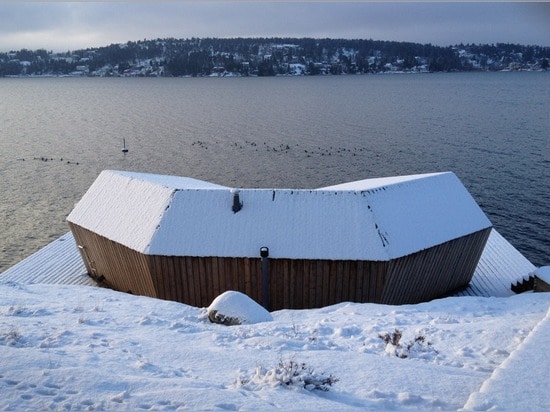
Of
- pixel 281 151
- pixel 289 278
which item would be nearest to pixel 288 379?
pixel 289 278

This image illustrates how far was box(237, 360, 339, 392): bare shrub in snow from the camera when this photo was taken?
812 centimetres

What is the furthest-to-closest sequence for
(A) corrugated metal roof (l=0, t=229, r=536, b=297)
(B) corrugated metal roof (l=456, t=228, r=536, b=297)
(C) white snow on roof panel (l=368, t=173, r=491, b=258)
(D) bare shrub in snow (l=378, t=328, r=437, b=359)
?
(A) corrugated metal roof (l=0, t=229, r=536, b=297), (B) corrugated metal roof (l=456, t=228, r=536, b=297), (C) white snow on roof panel (l=368, t=173, r=491, b=258), (D) bare shrub in snow (l=378, t=328, r=437, b=359)

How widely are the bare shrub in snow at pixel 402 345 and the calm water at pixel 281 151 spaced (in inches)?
785

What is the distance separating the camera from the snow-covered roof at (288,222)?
59.4 ft

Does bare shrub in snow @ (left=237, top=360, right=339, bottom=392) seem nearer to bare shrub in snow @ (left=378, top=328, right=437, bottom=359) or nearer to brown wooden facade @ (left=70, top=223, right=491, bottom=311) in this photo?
bare shrub in snow @ (left=378, top=328, right=437, bottom=359)

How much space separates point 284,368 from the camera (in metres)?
8.48

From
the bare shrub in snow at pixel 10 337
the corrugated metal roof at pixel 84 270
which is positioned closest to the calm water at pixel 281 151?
the corrugated metal roof at pixel 84 270

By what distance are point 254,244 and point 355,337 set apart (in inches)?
290

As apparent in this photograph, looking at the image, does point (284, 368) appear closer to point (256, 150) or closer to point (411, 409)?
point (411, 409)

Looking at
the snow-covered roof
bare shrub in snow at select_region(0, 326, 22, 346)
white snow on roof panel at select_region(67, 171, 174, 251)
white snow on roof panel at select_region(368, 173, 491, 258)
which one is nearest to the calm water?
white snow on roof panel at select_region(67, 171, 174, 251)

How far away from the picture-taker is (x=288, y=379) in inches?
321

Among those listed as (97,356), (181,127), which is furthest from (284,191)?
(181,127)

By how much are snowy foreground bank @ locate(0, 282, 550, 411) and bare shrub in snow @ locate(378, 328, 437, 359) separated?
0.03 m

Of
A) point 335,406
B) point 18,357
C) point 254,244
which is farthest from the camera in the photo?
point 254,244
